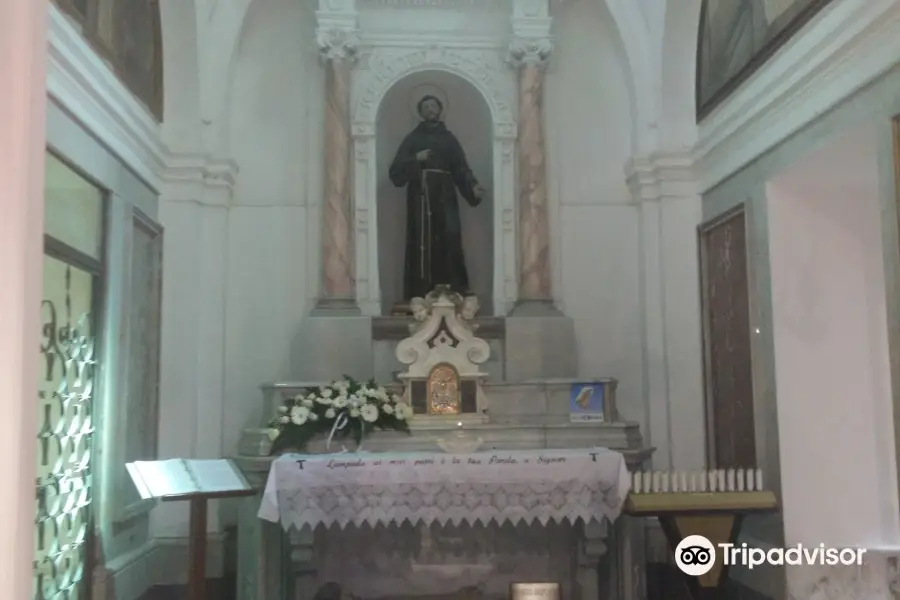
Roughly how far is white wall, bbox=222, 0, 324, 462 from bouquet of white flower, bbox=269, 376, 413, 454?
143 centimetres

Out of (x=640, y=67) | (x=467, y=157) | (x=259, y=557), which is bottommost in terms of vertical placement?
(x=259, y=557)

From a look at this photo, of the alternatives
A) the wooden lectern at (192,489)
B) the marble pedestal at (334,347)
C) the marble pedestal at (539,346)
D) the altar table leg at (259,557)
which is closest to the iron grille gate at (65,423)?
the wooden lectern at (192,489)

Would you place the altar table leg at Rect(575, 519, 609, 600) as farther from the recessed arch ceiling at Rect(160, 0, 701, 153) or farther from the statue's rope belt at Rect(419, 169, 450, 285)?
the recessed arch ceiling at Rect(160, 0, 701, 153)

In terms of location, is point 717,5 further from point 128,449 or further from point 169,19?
point 128,449

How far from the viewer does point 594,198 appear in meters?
8.25

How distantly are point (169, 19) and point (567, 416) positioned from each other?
14.0 feet

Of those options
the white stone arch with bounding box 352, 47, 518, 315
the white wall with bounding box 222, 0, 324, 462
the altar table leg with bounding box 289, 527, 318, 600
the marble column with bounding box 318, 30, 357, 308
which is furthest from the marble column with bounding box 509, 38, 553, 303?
the altar table leg with bounding box 289, 527, 318, 600

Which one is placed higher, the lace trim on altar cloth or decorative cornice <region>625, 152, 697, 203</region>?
decorative cornice <region>625, 152, 697, 203</region>

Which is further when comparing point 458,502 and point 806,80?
point 458,502

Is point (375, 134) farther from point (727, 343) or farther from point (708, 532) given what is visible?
point (708, 532)

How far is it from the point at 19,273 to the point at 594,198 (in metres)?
6.14

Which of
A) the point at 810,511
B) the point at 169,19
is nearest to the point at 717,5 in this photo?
the point at 810,511

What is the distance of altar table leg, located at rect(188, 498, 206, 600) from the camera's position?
4613 millimetres

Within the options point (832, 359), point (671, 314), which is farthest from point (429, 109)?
point (832, 359)
